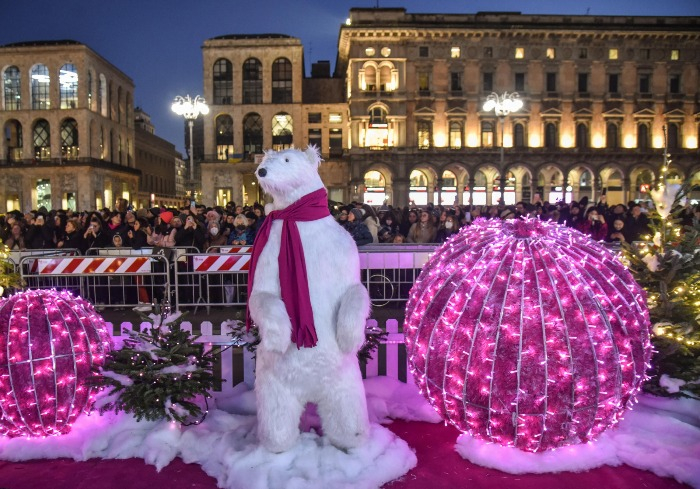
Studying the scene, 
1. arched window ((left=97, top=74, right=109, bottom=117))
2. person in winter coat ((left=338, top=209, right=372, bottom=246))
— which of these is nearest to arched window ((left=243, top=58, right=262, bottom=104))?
arched window ((left=97, top=74, right=109, bottom=117))

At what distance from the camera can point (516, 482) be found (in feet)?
12.5

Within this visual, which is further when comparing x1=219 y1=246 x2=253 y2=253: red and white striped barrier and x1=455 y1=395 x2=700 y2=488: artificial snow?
x1=219 y1=246 x2=253 y2=253: red and white striped barrier

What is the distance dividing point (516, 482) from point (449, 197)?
44.8 metres

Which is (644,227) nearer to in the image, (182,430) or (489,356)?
(489,356)

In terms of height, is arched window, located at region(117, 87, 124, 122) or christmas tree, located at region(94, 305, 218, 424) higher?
arched window, located at region(117, 87, 124, 122)

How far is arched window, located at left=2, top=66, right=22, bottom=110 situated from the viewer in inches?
2068

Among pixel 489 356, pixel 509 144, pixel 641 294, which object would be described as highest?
pixel 509 144

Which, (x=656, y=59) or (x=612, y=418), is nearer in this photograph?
(x=612, y=418)

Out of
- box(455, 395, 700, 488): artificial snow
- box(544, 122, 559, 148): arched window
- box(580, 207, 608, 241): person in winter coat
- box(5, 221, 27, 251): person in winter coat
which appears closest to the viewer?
box(455, 395, 700, 488): artificial snow

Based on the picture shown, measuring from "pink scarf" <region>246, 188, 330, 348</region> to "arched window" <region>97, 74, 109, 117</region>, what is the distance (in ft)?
193

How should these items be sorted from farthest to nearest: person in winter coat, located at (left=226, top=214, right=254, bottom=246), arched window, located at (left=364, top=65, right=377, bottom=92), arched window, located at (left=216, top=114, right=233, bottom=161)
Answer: arched window, located at (left=216, top=114, right=233, bottom=161) → arched window, located at (left=364, top=65, right=377, bottom=92) → person in winter coat, located at (left=226, top=214, right=254, bottom=246)

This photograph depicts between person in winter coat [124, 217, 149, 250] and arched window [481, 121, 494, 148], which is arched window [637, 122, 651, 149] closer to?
arched window [481, 121, 494, 148]

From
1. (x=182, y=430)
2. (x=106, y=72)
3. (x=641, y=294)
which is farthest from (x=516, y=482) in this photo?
(x=106, y=72)

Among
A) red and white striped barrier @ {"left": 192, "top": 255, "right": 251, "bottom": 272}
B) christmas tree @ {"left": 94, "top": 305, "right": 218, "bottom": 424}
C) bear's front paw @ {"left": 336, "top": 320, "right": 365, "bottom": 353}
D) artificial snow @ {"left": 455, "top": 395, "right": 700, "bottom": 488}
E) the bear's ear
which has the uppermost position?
the bear's ear
